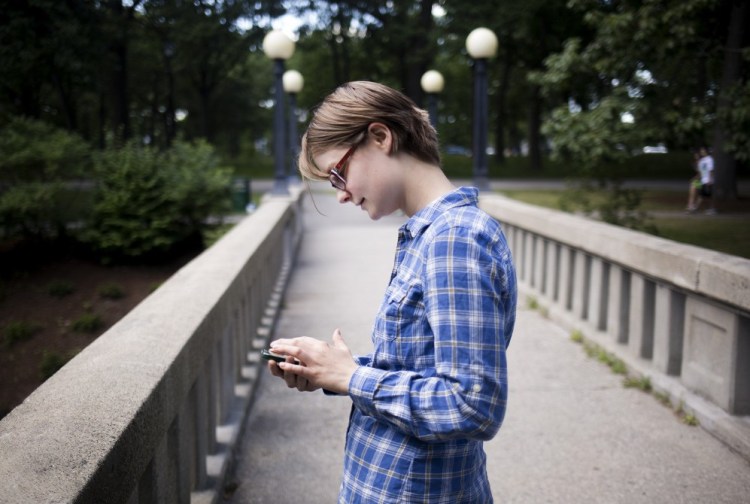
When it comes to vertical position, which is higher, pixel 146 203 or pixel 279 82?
pixel 279 82

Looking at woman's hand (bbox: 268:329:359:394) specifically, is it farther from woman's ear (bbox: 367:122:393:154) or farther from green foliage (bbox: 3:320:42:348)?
green foliage (bbox: 3:320:42:348)

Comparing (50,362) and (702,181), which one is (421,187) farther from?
(702,181)

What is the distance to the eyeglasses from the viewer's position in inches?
68.1

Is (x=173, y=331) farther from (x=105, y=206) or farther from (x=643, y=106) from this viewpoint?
(x=105, y=206)

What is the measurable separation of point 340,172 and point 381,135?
0.12 m

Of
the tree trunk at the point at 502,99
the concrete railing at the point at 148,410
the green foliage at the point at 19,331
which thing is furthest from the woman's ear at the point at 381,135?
the tree trunk at the point at 502,99

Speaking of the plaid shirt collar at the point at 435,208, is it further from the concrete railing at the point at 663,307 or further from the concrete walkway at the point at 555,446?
the concrete railing at the point at 663,307

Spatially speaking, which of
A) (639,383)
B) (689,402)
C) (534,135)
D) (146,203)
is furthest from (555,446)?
(534,135)

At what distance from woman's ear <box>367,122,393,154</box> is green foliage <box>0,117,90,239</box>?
12925 mm

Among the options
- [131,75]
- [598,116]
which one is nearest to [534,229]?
[598,116]

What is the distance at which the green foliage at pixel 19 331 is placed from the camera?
8.20 metres

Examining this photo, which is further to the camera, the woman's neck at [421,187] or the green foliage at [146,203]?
the green foliage at [146,203]

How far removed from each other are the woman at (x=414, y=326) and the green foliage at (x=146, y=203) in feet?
41.8

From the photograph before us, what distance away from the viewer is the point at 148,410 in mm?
2203
